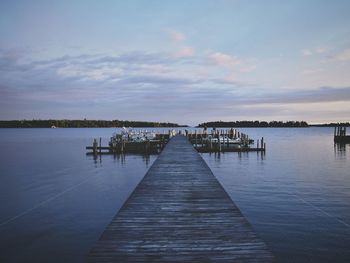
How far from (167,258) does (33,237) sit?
306 inches

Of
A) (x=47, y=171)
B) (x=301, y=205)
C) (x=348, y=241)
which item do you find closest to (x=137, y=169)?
(x=47, y=171)

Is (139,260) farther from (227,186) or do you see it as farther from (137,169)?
(137,169)

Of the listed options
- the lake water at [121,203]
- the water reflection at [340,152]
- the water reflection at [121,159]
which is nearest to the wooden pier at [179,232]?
the lake water at [121,203]

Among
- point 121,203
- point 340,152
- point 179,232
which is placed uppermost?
point 179,232

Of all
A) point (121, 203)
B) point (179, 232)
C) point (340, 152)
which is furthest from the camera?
point (340, 152)

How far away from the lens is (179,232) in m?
6.28

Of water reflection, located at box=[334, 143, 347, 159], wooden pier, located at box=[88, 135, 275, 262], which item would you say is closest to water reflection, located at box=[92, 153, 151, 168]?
wooden pier, located at box=[88, 135, 275, 262]

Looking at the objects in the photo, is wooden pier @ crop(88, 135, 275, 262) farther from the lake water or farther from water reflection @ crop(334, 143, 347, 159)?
water reflection @ crop(334, 143, 347, 159)

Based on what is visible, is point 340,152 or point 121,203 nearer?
point 121,203

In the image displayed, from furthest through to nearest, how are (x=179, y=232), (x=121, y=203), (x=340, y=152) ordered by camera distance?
1. (x=340, y=152)
2. (x=121, y=203)
3. (x=179, y=232)

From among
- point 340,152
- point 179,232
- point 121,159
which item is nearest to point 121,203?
point 179,232

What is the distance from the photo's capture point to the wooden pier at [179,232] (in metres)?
5.20

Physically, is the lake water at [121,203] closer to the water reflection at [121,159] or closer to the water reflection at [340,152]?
the water reflection at [121,159]

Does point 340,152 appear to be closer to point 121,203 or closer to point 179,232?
point 121,203
